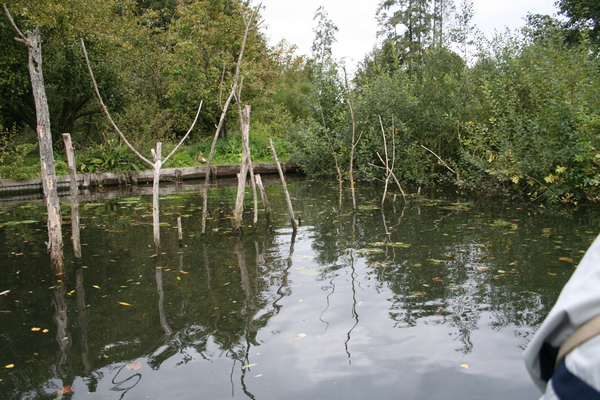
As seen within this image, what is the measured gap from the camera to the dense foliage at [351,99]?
33.3ft

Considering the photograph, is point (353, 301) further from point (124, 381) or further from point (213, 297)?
point (124, 381)

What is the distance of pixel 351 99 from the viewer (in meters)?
14.7

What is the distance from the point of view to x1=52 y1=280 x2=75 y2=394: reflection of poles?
3.47 m

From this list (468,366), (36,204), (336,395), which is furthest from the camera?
Result: (36,204)

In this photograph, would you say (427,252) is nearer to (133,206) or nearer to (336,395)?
(336,395)

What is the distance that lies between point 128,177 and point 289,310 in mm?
15901

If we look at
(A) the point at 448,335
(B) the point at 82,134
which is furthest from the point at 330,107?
(A) the point at 448,335

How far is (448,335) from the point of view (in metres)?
4.01

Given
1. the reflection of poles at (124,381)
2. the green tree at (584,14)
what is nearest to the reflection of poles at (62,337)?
the reflection of poles at (124,381)

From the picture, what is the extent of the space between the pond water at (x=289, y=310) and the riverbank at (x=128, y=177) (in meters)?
8.83

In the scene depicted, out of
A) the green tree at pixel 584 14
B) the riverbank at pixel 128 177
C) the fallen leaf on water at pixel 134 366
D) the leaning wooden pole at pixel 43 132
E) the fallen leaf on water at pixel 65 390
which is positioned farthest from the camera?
the green tree at pixel 584 14

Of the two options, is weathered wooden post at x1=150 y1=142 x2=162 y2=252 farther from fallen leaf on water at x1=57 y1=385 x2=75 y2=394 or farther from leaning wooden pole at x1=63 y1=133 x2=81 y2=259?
fallen leaf on water at x1=57 y1=385 x2=75 y2=394

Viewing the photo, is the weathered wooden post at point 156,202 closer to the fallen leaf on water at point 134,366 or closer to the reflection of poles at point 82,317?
the reflection of poles at point 82,317

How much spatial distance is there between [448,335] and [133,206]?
998cm
